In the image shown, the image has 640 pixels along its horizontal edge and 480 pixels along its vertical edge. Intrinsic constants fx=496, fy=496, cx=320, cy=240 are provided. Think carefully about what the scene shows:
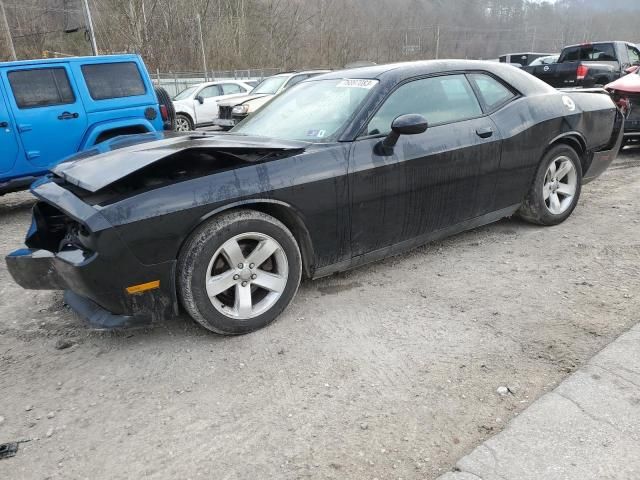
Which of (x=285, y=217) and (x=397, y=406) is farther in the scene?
(x=285, y=217)

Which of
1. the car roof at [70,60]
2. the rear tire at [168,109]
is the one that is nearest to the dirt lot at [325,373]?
the car roof at [70,60]

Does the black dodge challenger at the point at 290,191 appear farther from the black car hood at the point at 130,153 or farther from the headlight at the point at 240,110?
the headlight at the point at 240,110

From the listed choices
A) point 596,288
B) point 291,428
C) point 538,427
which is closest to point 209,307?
point 291,428

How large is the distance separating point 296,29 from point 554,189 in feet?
153

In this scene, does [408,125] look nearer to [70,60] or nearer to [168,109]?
[70,60]

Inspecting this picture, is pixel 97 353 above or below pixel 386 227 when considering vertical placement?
below

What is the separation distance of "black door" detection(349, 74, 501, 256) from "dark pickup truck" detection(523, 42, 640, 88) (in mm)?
8369

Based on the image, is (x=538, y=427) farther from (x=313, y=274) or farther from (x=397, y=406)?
(x=313, y=274)

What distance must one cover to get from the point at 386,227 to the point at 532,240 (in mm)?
1684

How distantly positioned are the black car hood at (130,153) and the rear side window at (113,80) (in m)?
3.55

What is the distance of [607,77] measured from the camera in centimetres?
1070

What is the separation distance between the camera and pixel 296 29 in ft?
154

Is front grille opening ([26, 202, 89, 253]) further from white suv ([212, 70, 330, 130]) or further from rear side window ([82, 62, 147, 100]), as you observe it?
white suv ([212, 70, 330, 130])

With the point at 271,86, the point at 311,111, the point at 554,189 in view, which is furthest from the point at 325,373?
the point at 271,86
